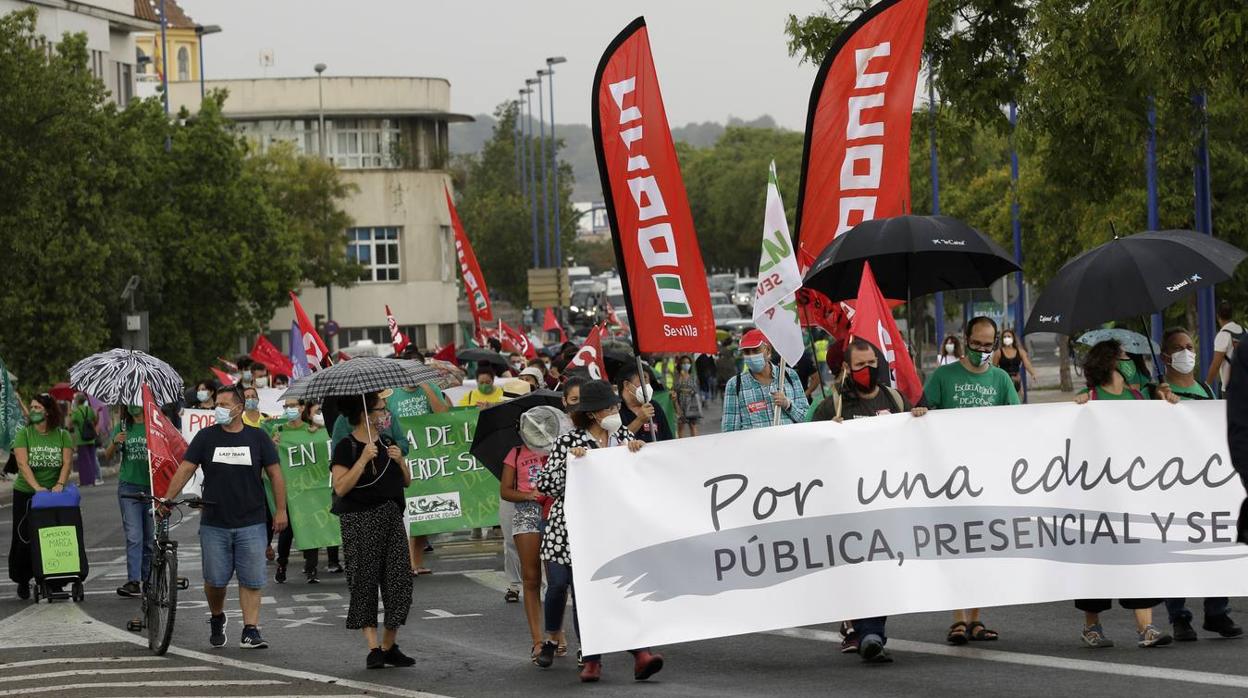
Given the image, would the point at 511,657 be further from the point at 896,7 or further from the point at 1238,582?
the point at 896,7

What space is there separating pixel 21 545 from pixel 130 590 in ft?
3.09

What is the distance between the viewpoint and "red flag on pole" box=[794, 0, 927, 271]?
1485 centimetres

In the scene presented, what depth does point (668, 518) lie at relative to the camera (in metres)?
10.8

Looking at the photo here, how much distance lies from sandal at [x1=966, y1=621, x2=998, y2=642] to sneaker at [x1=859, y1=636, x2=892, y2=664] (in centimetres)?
78

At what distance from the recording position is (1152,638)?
11047mm

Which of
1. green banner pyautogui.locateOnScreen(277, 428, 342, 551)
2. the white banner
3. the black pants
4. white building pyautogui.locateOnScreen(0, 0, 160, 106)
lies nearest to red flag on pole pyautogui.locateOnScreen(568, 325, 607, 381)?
green banner pyautogui.locateOnScreen(277, 428, 342, 551)

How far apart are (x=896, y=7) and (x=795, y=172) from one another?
115875 millimetres

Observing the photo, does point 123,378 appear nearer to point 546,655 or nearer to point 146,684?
point 146,684

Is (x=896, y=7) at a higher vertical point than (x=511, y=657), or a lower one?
higher

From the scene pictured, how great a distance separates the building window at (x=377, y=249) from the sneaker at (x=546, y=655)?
77.2 meters

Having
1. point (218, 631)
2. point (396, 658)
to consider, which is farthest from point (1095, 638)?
point (218, 631)

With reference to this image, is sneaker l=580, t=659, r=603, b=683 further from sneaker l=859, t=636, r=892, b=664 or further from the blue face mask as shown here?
the blue face mask

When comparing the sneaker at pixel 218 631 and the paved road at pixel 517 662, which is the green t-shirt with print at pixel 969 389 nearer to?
the paved road at pixel 517 662

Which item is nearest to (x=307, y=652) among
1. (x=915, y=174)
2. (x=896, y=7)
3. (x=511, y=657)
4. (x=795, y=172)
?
(x=511, y=657)
